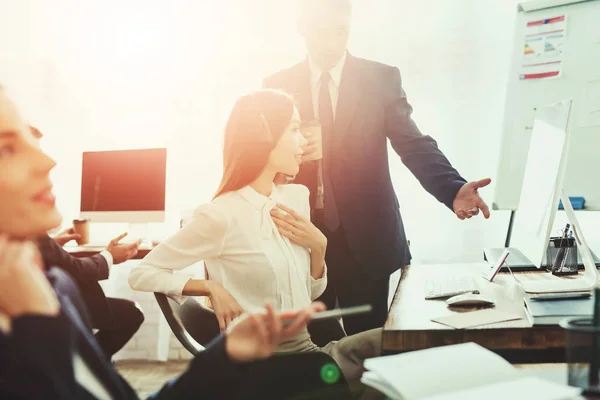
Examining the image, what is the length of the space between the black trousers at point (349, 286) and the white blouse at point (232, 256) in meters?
0.26

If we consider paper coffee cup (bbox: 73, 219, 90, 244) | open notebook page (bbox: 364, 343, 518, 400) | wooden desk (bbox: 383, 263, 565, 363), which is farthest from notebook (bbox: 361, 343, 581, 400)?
paper coffee cup (bbox: 73, 219, 90, 244)

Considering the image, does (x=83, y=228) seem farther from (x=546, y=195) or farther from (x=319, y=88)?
(x=546, y=195)

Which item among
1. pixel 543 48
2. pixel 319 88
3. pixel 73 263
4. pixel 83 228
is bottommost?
pixel 83 228

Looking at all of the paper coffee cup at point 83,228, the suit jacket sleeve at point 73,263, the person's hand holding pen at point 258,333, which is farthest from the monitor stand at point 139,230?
the person's hand holding pen at point 258,333

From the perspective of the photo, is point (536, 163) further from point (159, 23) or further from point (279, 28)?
point (159, 23)

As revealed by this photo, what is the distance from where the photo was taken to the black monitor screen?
1.95 m

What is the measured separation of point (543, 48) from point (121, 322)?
2044mm

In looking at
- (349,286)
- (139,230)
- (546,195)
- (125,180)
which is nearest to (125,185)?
(125,180)

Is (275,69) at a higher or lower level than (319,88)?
higher

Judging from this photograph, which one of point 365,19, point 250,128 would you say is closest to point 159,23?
point 365,19

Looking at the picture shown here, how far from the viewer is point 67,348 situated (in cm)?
56

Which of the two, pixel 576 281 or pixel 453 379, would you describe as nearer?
pixel 453 379

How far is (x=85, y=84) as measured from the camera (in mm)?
2150

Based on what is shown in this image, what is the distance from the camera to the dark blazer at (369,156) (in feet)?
5.00
